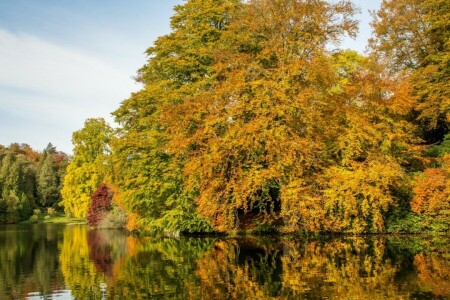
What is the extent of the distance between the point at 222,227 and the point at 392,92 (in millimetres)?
13135

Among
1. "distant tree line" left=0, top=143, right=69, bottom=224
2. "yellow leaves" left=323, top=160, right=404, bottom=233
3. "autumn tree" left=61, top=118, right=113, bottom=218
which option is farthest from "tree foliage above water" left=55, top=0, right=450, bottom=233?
"distant tree line" left=0, top=143, right=69, bottom=224

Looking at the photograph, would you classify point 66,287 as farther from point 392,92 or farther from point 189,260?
point 392,92

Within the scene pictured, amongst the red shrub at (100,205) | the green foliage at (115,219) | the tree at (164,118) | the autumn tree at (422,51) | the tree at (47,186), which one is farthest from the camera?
the tree at (47,186)

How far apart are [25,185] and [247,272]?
7647 centimetres

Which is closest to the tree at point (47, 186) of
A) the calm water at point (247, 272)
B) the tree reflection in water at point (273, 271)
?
the calm water at point (247, 272)

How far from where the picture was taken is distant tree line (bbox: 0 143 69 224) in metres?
70.3

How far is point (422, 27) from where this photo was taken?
109 ft

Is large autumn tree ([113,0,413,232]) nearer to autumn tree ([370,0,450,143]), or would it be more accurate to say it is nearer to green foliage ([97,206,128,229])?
autumn tree ([370,0,450,143])

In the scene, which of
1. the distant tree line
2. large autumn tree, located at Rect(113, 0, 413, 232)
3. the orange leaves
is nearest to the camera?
the orange leaves

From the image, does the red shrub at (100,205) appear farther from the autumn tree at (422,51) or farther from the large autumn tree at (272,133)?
the autumn tree at (422,51)

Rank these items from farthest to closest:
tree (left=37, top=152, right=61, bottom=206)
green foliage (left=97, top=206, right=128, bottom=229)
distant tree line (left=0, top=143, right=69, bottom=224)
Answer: tree (left=37, top=152, right=61, bottom=206), distant tree line (left=0, top=143, right=69, bottom=224), green foliage (left=97, top=206, right=128, bottom=229)

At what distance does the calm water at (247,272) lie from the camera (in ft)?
37.9

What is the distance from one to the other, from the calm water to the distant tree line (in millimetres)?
52219

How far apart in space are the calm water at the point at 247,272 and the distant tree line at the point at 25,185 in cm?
5222
